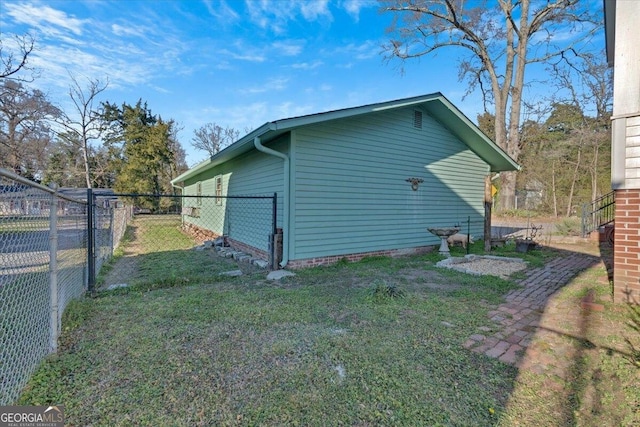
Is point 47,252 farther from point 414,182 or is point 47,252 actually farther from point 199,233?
point 199,233

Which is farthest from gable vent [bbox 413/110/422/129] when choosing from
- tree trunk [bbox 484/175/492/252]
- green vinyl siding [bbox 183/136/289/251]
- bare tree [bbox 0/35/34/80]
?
bare tree [bbox 0/35/34/80]

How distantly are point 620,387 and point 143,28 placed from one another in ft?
40.0

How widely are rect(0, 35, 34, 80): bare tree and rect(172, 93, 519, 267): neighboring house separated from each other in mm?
12594

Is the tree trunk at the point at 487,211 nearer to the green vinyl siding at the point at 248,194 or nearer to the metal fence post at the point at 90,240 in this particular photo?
the green vinyl siding at the point at 248,194

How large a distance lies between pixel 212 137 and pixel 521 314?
112 feet

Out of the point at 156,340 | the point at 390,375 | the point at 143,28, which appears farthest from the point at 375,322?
the point at 143,28

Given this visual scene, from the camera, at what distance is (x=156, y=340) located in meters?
2.93

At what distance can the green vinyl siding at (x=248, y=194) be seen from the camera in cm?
675

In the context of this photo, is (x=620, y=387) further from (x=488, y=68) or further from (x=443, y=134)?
(x=488, y=68)

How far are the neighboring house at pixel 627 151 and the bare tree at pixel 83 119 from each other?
3261 cm

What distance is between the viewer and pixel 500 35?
16.4 meters

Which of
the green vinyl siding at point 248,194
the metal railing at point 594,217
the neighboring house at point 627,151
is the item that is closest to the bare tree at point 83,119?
the green vinyl siding at point 248,194

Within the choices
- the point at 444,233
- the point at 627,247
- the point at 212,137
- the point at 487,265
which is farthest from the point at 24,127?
the point at 627,247

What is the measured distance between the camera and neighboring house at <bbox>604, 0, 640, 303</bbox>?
12.0ft
